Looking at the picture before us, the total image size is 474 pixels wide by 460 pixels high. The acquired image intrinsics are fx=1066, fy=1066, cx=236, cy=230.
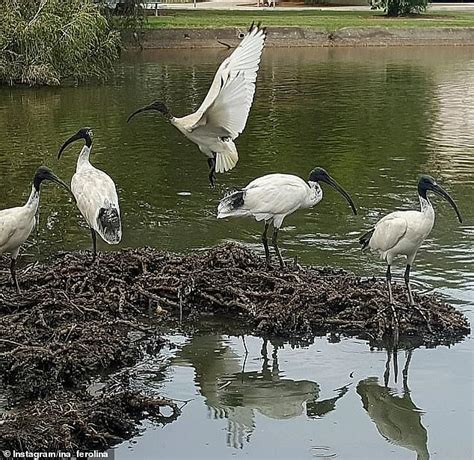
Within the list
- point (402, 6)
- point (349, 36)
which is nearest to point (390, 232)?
point (349, 36)

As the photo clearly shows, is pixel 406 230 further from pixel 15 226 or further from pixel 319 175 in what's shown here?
pixel 15 226

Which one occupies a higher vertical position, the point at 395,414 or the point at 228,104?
the point at 228,104

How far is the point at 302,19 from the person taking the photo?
4041cm

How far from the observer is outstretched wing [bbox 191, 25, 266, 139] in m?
9.55

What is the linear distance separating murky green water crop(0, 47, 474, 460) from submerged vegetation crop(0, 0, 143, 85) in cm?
58

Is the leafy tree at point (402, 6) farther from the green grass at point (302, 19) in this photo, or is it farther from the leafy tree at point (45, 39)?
the leafy tree at point (45, 39)

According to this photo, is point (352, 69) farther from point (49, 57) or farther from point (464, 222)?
point (464, 222)

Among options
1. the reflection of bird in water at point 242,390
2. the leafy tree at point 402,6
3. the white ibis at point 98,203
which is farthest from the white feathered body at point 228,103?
the leafy tree at point 402,6

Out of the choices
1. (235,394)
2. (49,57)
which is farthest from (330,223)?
(49,57)

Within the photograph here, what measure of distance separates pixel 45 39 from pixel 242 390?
721 inches

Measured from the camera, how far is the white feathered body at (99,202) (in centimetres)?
890

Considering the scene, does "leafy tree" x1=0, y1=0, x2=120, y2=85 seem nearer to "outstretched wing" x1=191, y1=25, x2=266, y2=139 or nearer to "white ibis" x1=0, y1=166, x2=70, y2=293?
"outstretched wing" x1=191, y1=25, x2=266, y2=139

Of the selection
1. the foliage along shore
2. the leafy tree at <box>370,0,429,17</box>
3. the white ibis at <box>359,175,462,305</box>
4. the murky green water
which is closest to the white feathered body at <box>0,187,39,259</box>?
the foliage along shore

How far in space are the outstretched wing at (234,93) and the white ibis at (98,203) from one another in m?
1.19
